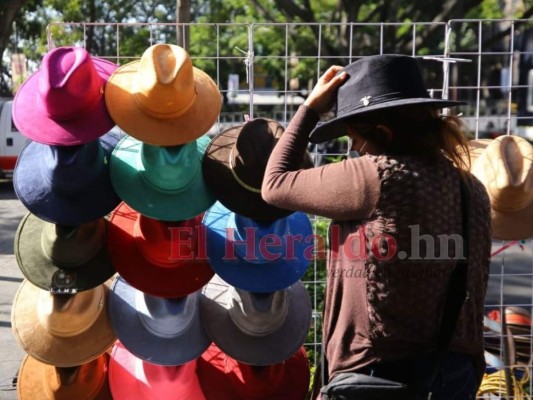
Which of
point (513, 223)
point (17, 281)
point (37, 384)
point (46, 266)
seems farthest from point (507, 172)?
point (17, 281)

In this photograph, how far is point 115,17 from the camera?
2009 centimetres

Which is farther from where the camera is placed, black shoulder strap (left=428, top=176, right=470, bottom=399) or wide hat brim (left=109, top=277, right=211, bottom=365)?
wide hat brim (left=109, top=277, right=211, bottom=365)

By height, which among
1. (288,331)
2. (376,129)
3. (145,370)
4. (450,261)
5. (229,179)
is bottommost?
(145,370)

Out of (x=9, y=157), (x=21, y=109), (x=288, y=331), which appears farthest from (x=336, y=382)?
(x=9, y=157)

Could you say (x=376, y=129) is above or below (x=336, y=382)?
above

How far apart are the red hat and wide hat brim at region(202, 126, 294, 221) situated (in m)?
0.61

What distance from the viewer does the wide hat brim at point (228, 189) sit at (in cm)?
210

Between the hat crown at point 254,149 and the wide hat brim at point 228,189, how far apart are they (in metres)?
0.03

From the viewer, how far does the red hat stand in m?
2.38

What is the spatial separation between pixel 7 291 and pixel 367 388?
15.9 feet

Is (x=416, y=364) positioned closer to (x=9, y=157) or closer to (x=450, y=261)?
(x=450, y=261)

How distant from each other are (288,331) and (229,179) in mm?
609

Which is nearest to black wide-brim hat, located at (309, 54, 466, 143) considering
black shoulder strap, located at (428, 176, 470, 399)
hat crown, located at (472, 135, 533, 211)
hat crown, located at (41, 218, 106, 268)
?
black shoulder strap, located at (428, 176, 470, 399)

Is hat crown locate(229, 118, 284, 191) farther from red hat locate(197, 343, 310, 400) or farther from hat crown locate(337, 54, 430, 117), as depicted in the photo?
red hat locate(197, 343, 310, 400)
